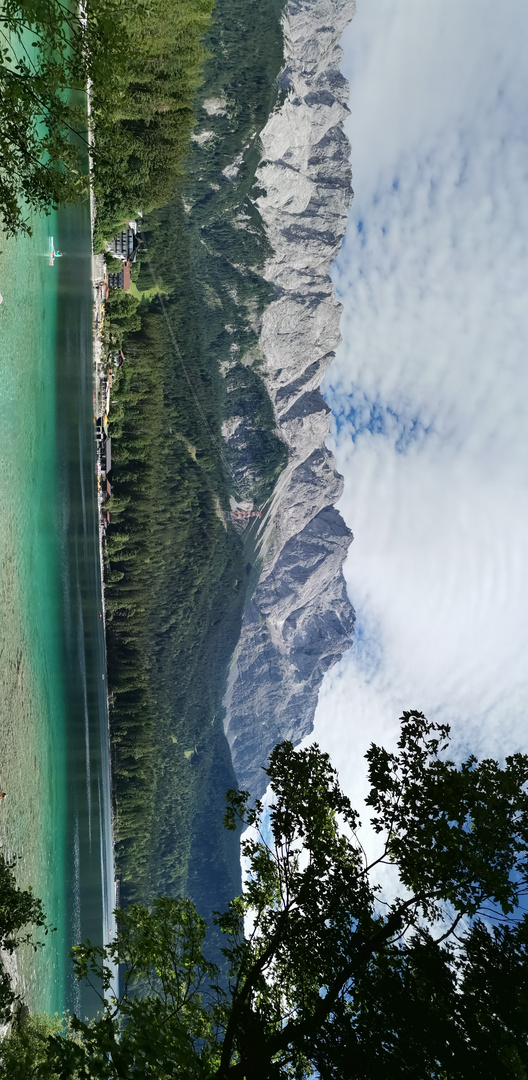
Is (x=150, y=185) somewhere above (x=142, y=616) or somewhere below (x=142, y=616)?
above

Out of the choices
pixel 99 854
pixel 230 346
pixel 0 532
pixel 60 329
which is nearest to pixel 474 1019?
pixel 0 532

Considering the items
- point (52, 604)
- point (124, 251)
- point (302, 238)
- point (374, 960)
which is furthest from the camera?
point (302, 238)

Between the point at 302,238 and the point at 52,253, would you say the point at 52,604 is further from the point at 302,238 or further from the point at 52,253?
the point at 302,238

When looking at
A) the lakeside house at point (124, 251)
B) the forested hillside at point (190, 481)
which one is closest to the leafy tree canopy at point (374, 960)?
the forested hillside at point (190, 481)

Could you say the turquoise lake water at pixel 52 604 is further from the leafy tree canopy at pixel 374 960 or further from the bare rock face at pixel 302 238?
the bare rock face at pixel 302 238

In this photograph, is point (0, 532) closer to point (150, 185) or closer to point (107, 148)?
point (107, 148)

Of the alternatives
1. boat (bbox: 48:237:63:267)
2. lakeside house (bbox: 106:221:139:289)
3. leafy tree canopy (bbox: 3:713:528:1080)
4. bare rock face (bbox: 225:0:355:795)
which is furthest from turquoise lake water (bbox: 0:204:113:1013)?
bare rock face (bbox: 225:0:355:795)

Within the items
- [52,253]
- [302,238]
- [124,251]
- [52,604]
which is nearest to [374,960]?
[52,604]

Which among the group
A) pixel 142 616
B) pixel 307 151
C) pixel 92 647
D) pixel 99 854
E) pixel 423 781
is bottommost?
pixel 99 854
